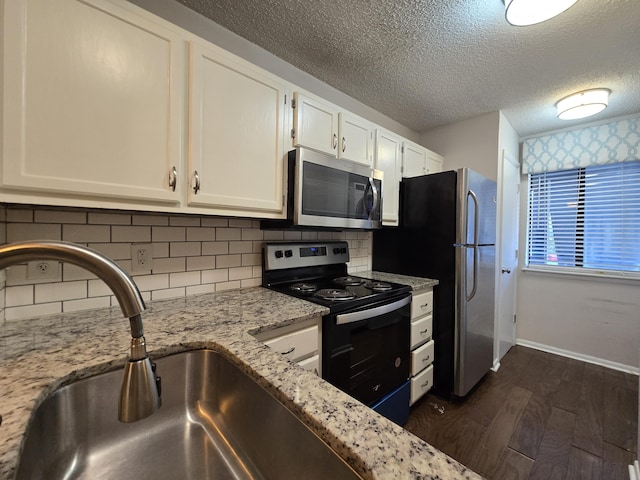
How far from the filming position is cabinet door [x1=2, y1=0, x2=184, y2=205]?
32.5 inches

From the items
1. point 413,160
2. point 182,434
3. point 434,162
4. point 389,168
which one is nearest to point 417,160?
point 413,160

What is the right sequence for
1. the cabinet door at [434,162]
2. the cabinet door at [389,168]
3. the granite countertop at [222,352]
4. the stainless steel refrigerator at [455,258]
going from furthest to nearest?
the cabinet door at [434,162] → the cabinet door at [389,168] → the stainless steel refrigerator at [455,258] → the granite countertop at [222,352]

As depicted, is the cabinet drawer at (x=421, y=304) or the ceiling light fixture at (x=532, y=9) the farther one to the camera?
the cabinet drawer at (x=421, y=304)

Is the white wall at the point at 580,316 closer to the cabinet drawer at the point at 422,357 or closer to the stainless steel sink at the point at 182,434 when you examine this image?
the cabinet drawer at the point at 422,357

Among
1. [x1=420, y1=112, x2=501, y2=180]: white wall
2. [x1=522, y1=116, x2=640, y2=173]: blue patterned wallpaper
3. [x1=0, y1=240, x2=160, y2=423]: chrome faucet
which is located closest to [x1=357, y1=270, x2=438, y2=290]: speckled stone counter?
[x1=420, y1=112, x2=501, y2=180]: white wall

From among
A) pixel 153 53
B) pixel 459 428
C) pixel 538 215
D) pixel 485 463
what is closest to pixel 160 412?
pixel 153 53

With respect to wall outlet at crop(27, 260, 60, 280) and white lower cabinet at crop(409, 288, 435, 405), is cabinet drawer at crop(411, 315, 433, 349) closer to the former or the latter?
white lower cabinet at crop(409, 288, 435, 405)

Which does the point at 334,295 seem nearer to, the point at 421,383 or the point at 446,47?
the point at 421,383

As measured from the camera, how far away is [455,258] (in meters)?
2.03

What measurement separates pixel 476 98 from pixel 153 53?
2468mm

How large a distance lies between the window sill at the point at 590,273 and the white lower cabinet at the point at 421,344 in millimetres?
1929

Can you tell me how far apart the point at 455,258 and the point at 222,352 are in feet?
5.95

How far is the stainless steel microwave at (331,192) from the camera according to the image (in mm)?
1502

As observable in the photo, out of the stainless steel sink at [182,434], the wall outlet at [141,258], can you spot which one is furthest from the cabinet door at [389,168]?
the stainless steel sink at [182,434]
